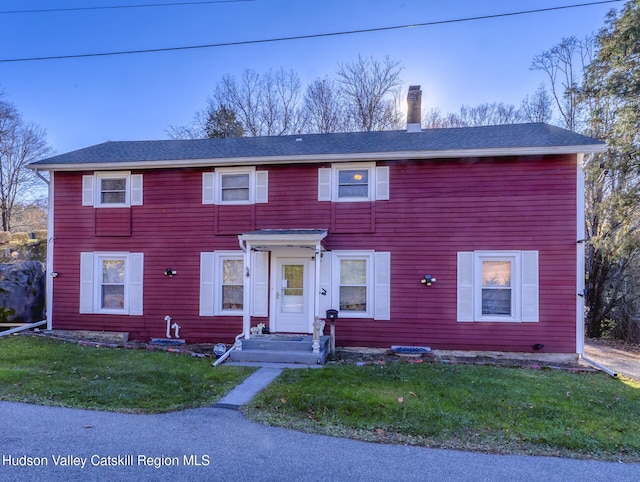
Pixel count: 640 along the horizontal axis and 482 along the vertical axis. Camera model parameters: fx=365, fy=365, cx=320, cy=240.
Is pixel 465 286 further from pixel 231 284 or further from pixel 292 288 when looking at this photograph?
pixel 231 284

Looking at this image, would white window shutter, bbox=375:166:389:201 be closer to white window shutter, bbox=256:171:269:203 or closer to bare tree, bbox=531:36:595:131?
white window shutter, bbox=256:171:269:203

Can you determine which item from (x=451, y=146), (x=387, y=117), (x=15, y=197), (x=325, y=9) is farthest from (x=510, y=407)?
(x=15, y=197)

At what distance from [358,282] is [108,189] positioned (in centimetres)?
701

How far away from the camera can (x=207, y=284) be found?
9.16m

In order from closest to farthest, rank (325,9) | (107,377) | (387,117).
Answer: (107,377), (325,9), (387,117)

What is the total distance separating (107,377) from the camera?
6.04 metres

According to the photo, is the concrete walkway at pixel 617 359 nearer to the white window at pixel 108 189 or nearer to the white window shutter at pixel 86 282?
the white window at pixel 108 189

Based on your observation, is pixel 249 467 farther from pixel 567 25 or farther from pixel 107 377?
pixel 567 25

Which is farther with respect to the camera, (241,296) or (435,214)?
(241,296)

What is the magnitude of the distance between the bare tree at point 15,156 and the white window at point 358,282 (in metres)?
23.3

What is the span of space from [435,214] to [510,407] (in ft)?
15.2

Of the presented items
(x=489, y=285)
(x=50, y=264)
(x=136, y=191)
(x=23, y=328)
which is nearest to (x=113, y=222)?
(x=136, y=191)

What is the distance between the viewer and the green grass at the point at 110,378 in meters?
4.94

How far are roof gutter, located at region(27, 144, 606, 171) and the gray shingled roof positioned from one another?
26 mm
